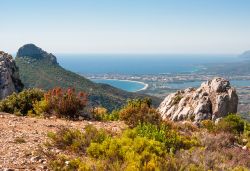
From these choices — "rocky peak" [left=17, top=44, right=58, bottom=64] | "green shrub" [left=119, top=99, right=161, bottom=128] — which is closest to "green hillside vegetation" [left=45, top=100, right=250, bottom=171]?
"green shrub" [left=119, top=99, right=161, bottom=128]

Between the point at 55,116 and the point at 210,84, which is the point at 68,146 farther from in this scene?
the point at 210,84

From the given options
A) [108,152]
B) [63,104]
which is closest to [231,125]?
[63,104]

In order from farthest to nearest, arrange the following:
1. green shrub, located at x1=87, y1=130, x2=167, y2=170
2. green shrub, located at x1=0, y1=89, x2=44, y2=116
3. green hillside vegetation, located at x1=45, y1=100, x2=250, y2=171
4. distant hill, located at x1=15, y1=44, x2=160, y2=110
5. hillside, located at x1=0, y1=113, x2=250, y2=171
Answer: distant hill, located at x1=15, y1=44, x2=160, y2=110 → green shrub, located at x1=0, y1=89, x2=44, y2=116 → hillside, located at x1=0, y1=113, x2=250, y2=171 → green hillside vegetation, located at x1=45, y1=100, x2=250, y2=171 → green shrub, located at x1=87, y1=130, x2=167, y2=170

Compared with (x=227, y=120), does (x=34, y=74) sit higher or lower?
lower

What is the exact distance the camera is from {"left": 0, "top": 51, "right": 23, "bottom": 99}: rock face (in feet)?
147

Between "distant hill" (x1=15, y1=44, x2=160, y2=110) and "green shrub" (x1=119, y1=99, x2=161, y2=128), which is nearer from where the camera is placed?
"green shrub" (x1=119, y1=99, x2=161, y2=128)

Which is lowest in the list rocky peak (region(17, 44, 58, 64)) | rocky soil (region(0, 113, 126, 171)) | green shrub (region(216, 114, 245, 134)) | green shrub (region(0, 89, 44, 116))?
rocky peak (region(17, 44, 58, 64))

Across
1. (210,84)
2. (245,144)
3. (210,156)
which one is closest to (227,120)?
(245,144)

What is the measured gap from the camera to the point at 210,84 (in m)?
35.8

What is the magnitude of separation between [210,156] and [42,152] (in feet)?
11.8

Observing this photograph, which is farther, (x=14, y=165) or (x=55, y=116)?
(x=55, y=116)

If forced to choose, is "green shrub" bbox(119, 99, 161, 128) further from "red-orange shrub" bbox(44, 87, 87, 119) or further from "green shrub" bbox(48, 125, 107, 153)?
"green shrub" bbox(48, 125, 107, 153)

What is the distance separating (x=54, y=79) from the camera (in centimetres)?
10538

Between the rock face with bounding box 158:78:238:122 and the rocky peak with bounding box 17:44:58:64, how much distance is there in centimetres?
10408
